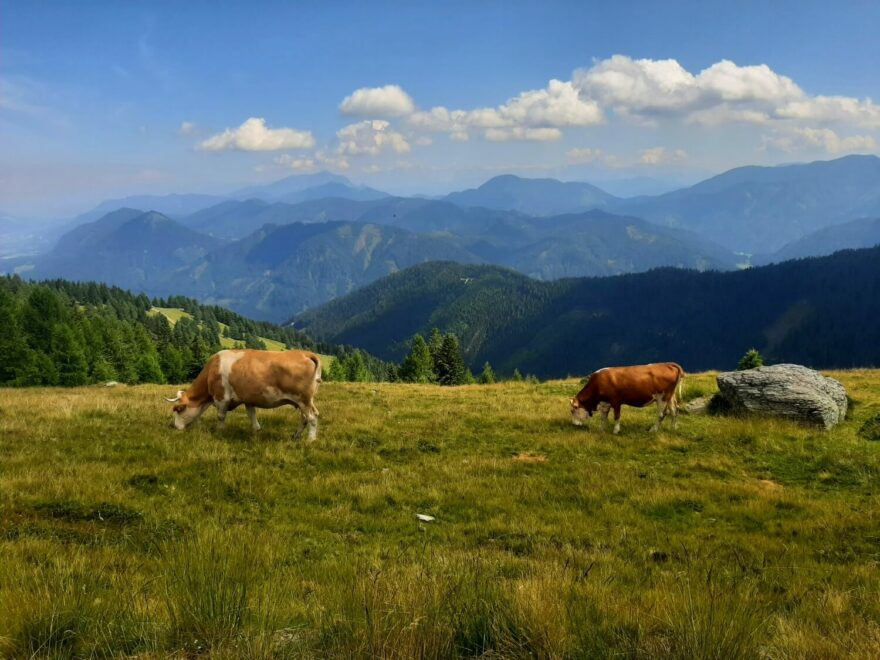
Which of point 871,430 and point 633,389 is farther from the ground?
point 633,389

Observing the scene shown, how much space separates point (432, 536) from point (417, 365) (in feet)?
234

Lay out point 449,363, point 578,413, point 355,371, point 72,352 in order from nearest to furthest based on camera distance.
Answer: point 578,413, point 72,352, point 449,363, point 355,371

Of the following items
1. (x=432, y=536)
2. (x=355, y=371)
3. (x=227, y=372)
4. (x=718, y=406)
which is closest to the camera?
(x=432, y=536)


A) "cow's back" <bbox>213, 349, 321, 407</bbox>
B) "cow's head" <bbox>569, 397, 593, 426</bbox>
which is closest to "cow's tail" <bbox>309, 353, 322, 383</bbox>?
"cow's back" <bbox>213, 349, 321, 407</bbox>

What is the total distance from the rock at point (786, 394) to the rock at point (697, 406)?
3.21ft

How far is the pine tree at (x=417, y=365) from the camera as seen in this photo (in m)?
80.2

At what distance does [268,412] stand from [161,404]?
4.64 meters

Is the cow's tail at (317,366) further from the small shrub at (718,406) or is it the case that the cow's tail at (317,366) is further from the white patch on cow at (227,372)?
the small shrub at (718,406)

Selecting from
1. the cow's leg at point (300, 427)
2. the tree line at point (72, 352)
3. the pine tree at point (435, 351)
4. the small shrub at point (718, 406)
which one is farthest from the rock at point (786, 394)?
the tree line at point (72, 352)

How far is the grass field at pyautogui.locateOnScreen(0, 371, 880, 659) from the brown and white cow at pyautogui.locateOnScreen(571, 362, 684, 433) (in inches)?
36.6

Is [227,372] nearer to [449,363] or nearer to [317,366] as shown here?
[317,366]

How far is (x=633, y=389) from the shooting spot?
1794 cm

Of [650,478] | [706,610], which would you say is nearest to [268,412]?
[650,478]

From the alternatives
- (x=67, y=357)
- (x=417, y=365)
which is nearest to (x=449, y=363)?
(x=417, y=365)
